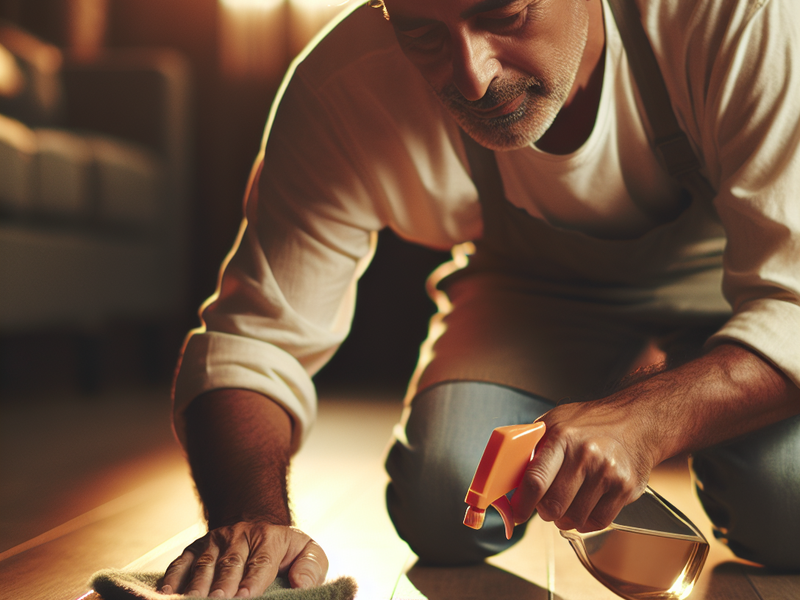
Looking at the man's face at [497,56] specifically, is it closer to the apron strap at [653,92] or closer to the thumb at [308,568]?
the apron strap at [653,92]

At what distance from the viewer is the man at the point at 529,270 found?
583 mm

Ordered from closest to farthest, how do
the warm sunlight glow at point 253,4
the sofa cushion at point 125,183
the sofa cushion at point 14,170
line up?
the sofa cushion at point 14,170 → the sofa cushion at point 125,183 → the warm sunlight glow at point 253,4

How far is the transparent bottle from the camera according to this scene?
618mm

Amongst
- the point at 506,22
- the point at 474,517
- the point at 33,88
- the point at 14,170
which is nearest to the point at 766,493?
the point at 474,517

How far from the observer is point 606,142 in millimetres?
748

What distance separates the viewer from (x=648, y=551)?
627 millimetres

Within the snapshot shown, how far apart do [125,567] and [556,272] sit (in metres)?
0.56

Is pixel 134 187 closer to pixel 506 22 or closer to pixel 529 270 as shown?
pixel 529 270

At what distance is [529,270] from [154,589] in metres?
0.56

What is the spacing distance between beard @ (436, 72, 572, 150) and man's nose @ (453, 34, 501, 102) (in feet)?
0.06

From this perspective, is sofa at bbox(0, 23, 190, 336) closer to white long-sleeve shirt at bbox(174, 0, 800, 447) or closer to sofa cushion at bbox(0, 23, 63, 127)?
sofa cushion at bbox(0, 23, 63, 127)

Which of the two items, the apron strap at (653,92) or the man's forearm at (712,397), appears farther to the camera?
the apron strap at (653,92)

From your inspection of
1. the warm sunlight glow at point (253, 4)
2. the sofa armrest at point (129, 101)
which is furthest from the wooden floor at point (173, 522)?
the warm sunlight glow at point (253, 4)

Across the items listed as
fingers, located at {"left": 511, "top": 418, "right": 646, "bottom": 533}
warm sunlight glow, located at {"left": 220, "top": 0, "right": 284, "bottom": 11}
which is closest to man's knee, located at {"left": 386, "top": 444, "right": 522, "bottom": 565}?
fingers, located at {"left": 511, "top": 418, "right": 646, "bottom": 533}
